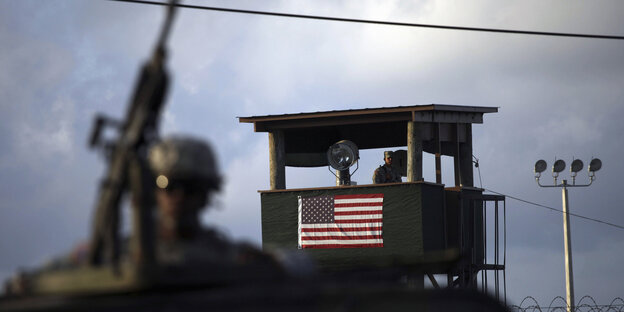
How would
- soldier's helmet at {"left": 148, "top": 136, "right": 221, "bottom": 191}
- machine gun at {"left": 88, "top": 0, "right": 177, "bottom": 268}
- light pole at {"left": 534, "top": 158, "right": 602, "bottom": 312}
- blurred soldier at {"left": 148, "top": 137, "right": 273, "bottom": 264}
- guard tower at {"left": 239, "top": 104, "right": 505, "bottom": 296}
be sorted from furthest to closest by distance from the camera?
light pole at {"left": 534, "top": 158, "right": 602, "bottom": 312} → guard tower at {"left": 239, "top": 104, "right": 505, "bottom": 296} → soldier's helmet at {"left": 148, "top": 136, "right": 221, "bottom": 191} → blurred soldier at {"left": 148, "top": 137, "right": 273, "bottom": 264} → machine gun at {"left": 88, "top": 0, "right": 177, "bottom": 268}

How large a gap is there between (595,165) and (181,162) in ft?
137

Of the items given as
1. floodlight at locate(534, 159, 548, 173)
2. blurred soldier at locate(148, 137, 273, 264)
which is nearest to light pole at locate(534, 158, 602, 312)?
floodlight at locate(534, 159, 548, 173)

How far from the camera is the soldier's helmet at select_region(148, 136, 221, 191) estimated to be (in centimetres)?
639

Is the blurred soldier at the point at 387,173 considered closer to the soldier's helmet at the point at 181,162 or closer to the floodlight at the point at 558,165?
the floodlight at the point at 558,165

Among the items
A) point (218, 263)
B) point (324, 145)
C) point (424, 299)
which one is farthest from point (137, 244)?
point (324, 145)

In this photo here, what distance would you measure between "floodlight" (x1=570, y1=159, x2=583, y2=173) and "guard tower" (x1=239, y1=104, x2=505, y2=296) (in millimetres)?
13831

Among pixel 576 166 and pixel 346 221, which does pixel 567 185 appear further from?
pixel 346 221

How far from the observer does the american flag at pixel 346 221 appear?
31.1m

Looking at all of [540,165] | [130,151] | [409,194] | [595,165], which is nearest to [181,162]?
[130,151]

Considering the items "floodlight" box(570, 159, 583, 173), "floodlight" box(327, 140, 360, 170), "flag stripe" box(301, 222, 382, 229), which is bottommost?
"flag stripe" box(301, 222, 382, 229)

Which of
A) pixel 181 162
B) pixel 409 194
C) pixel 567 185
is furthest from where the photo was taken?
pixel 567 185

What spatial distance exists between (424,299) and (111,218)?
201cm

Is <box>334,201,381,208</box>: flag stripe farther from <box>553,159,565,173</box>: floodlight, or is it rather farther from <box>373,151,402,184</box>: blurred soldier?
<box>553,159,565,173</box>: floodlight

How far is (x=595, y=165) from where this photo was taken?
46031 millimetres
